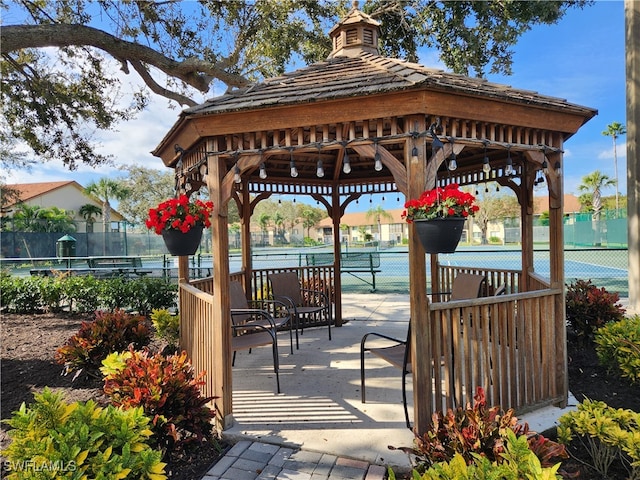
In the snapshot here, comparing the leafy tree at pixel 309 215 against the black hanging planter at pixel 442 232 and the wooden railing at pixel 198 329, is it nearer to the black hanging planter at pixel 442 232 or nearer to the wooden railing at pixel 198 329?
the wooden railing at pixel 198 329

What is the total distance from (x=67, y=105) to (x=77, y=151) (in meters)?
1.00

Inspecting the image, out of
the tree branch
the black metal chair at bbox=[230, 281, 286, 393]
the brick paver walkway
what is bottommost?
the brick paver walkway

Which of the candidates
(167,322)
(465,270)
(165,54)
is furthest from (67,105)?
(465,270)

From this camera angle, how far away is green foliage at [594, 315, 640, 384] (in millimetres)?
3588

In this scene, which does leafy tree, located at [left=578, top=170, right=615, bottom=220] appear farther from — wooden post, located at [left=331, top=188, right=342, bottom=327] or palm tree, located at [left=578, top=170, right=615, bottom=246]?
wooden post, located at [left=331, top=188, right=342, bottom=327]

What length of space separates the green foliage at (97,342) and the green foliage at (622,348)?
479cm

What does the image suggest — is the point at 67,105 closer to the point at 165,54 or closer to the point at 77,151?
the point at 77,151

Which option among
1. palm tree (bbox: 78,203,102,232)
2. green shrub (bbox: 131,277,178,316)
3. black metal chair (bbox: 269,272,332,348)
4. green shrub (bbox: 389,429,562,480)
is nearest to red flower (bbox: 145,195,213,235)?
black metal chair (bbox: 269,272,332,348)

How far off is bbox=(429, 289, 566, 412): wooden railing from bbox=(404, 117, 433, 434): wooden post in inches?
2.5

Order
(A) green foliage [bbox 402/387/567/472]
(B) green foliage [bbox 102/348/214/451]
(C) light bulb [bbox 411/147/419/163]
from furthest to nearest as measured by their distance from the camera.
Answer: (C) light bulb [bbox 411/147/419/163]
(B) green foliage [bbox 102/348/214/451]
(A) green foliage [bbox 402/387/567/472]

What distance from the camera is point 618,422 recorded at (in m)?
2.44

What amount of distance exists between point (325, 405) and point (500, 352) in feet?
4.89

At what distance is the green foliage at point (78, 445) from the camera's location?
178 cm

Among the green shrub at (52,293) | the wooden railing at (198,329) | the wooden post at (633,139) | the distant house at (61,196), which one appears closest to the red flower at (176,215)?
the wooden railing at (198,329)
